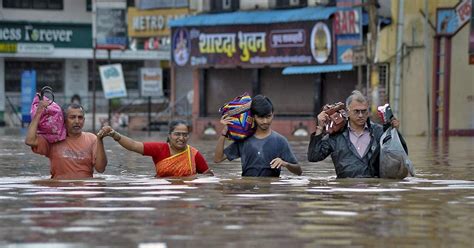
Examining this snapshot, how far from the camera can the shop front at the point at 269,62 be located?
4259 centimetres

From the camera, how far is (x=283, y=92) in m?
44.5

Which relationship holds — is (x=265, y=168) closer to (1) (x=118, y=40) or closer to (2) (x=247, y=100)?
(2) (x=247, y=100)

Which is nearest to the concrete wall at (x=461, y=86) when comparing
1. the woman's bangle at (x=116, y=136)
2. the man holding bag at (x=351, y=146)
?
the man holding bag at (x=351, y=146)

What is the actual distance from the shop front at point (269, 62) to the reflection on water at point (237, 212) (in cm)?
2883

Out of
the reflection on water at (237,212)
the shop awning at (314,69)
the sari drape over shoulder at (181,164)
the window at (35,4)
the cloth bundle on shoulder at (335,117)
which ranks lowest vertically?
the reflection on water at (237,212)

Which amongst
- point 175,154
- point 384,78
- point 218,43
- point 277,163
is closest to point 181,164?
point 175,154

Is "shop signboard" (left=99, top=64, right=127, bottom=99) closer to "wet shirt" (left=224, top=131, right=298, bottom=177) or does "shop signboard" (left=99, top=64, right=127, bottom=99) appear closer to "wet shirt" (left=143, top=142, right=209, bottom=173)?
"wet shirt" (left=143, top=142, right=209, bottom=173)

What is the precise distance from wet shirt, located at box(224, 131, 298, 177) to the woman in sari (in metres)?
0.50

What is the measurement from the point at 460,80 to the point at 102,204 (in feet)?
94.7

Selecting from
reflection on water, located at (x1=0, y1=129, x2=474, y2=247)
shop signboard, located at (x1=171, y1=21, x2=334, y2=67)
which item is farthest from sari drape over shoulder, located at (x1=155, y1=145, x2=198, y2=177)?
shop signboard, located at (x1=171, y1=21, x2=334, y2=67)

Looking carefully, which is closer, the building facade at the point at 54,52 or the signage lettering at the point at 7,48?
the signage lettering at the point at 7,48

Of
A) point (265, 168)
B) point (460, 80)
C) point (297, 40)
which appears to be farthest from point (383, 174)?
point (297, 40)

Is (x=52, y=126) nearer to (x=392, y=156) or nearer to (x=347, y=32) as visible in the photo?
(x=392, y=156)

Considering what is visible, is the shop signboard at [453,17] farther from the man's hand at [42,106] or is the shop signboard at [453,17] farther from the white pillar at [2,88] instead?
the white pillar at [2,88]
